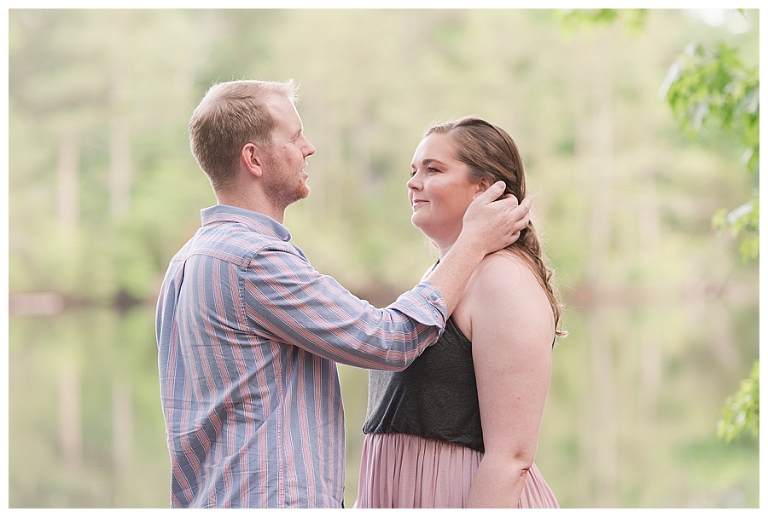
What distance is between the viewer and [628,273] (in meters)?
23.5

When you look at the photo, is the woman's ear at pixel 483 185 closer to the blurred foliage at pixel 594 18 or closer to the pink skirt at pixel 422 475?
the pink skirt at pixel 422 475

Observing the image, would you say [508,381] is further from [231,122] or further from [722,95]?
[722,95]

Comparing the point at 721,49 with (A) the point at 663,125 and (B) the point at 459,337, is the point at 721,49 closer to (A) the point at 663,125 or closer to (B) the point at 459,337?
(B) the point at 459,337

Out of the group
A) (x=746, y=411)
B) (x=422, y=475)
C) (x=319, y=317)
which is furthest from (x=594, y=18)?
(x=319, y=317)

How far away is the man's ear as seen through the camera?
6.23 ft

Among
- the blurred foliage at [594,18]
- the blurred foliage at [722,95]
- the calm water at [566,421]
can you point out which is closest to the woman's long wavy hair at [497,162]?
the blurred foliage at [722,95]

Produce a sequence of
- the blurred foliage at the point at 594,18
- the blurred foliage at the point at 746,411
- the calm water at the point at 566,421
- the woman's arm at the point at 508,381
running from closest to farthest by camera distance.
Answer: the woman's arm at the point at 508,381 < the blurred foliage at the point at 746,411 < the blurred foliage at the point at 594,18 < the calm water at the point at 566,421

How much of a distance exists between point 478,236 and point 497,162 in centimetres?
24

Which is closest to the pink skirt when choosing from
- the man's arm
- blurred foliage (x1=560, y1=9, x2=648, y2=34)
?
the man's arm

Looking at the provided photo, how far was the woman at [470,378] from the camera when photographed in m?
1.88

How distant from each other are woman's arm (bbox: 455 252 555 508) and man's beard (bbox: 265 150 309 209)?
0.46 m

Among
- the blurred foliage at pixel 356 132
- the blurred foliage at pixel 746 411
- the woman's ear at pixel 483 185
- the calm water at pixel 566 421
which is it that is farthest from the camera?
the blurred foliage at pixel 356 132

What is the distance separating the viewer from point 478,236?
6.40 ft

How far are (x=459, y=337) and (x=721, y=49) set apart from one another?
1.81m
